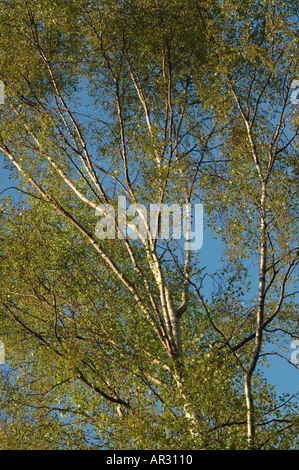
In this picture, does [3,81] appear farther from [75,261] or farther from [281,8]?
[281,8]

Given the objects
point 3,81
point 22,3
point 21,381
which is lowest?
point 21,381

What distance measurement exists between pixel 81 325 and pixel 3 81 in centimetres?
727

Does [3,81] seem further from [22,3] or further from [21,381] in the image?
[21,381]

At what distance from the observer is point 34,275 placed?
14867 millimetres

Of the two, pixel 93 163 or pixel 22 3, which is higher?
pixel 22 3

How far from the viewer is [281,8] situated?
51.2 ft

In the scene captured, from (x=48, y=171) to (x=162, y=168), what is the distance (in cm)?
377
